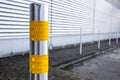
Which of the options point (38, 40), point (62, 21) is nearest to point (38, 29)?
point (38, 40)

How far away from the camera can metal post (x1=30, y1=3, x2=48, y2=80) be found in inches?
69.9

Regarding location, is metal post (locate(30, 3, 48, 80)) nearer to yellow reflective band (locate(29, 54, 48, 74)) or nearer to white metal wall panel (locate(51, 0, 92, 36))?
yellow reflective band (locate(29, 54, 48, 74))

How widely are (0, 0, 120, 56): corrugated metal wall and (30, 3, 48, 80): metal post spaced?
5760 millimetres

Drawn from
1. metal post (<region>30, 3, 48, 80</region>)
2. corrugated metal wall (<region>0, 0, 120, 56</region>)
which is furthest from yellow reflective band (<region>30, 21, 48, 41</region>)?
corrugated metal wall (<region>0, 0, 120, 56</region>)

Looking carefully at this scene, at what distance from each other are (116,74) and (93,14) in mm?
11263

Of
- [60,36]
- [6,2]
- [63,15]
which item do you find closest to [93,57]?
[60,36]

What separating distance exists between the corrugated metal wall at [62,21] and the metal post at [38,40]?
5.76 metres

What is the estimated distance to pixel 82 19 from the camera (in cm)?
1544

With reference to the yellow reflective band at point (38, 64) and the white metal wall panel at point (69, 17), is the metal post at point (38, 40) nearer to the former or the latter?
the yellow reflective band at point (38, 64)

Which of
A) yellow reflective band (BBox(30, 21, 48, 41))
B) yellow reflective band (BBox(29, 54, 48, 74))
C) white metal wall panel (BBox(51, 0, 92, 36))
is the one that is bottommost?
yellow reflective band (BBox(29, 54, 48, 74))

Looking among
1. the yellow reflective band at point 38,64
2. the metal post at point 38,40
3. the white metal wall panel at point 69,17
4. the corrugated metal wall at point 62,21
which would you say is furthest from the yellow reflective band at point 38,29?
the white metal wall panel at point 69,17

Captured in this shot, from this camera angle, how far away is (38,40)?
1797 millimetres

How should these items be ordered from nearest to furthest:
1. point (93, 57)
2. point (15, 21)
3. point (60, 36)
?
1. point (15, 21)
2. point (93, 57)
3. point (60, 36)

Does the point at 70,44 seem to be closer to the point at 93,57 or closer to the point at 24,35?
the point at 93,57
